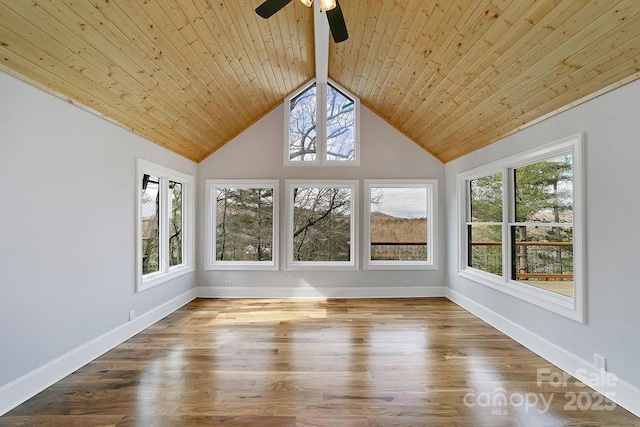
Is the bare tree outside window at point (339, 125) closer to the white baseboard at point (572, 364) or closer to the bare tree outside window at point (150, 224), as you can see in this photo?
the bare tree outside window at point (150, 224)

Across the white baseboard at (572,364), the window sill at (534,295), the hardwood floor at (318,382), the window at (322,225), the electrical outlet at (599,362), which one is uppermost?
the window at (322,225)

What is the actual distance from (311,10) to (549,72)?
246 cm

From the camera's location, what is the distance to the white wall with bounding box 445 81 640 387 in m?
2.16

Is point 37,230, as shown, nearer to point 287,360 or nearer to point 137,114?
point 137,114

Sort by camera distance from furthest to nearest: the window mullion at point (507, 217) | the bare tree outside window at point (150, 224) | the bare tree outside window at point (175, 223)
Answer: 1. the bare tree outside window at point (175, 223)
2. the bare tree outside window at point (150, 224)
3. the window mullion at point (507, 217)

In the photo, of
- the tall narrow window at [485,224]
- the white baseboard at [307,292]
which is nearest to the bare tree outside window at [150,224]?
the white baseboard at [307,292]

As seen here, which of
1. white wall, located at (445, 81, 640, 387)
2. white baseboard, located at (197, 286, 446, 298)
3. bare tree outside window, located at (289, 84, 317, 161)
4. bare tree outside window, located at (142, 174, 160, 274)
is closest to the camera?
white wall, located at (445, 81, 640, 387)

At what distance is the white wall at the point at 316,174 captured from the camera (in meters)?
5.18

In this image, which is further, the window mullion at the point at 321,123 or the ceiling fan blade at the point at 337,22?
the window mullion at the point at 321,123

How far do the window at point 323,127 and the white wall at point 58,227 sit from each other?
8.60 feet

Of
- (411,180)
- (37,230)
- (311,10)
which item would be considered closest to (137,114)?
(37,230)

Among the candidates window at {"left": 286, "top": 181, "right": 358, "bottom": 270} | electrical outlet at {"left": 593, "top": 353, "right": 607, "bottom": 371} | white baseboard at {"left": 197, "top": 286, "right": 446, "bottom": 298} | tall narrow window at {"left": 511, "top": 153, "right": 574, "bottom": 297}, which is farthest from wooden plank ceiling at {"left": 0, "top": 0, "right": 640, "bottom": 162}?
white baseboard at {"left": 197, "top": 286, "right": 446, "bottom": 298}

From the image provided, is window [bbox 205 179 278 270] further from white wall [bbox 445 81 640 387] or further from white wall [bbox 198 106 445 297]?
white wall [bbox 445 81 640 387]

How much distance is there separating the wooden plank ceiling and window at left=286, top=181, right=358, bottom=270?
1736 mm
